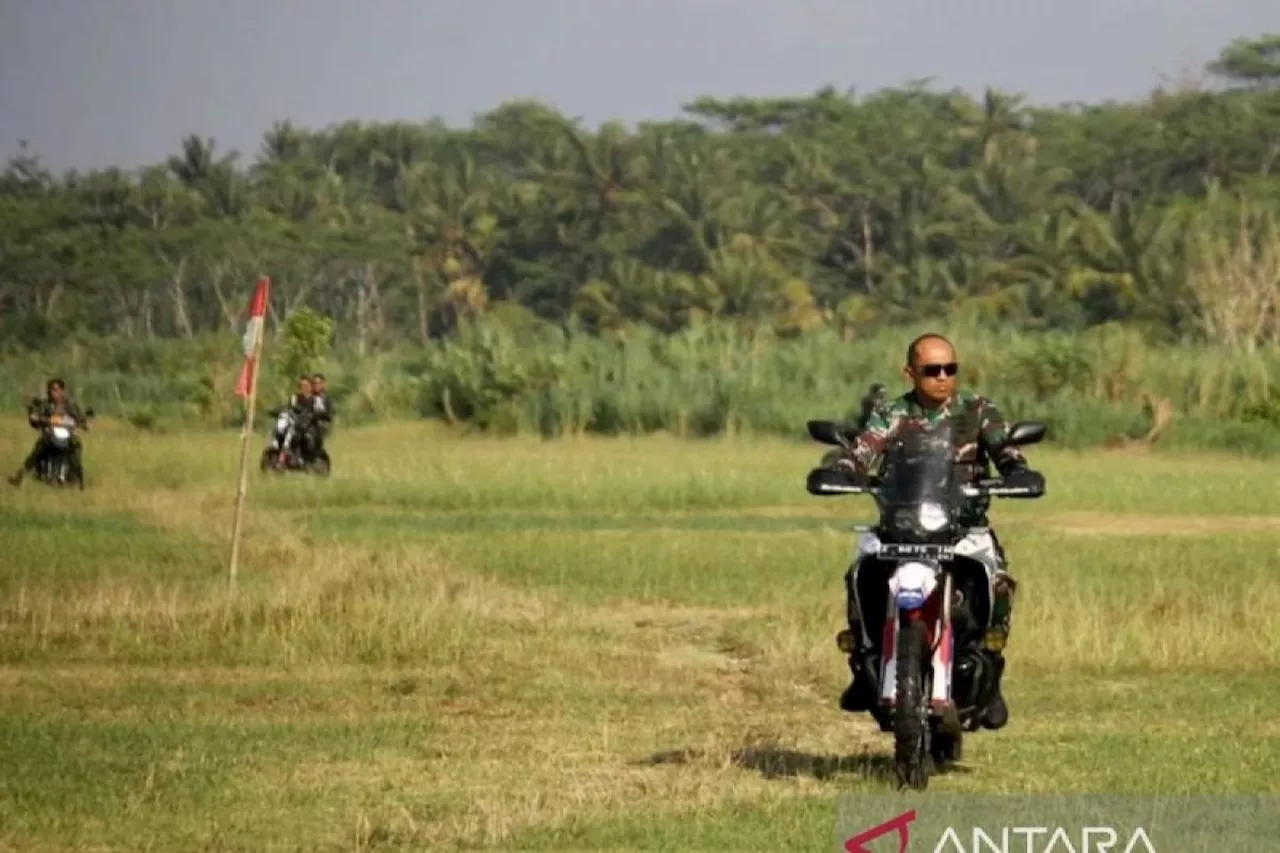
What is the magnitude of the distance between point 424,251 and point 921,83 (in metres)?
19.5

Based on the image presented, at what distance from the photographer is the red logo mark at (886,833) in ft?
28.1

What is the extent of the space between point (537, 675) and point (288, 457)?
18253mm

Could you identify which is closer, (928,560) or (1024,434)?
(928,560)

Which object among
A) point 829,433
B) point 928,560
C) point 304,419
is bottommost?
point 304,419

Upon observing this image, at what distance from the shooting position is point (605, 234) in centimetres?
8081

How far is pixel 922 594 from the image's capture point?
9.64m

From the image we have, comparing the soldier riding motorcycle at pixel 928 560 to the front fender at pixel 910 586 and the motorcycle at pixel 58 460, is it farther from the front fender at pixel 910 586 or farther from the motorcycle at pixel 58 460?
the motorcycle at pixel 58 460

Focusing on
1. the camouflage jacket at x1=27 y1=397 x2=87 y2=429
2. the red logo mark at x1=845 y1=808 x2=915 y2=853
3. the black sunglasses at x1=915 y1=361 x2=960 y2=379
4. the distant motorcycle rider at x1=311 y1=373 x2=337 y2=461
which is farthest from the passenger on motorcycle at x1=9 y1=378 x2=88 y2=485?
the red logo mark at x1=845 y1=808 x2=915 y2=853

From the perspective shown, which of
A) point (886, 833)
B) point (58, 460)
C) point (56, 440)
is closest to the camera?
point (886, 833)

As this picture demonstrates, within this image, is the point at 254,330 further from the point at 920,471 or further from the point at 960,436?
the point at 920,471

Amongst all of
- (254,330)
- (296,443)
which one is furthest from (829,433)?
(296,443)

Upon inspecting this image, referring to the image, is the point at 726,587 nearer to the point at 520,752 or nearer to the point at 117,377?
the point at 520,752

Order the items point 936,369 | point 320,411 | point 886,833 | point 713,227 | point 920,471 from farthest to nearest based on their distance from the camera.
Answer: point 713,227 < point 320,411 < point 936,369 < point 920,471 < point 886,833

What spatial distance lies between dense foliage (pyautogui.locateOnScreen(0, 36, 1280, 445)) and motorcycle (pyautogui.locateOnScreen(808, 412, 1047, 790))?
5212cm
